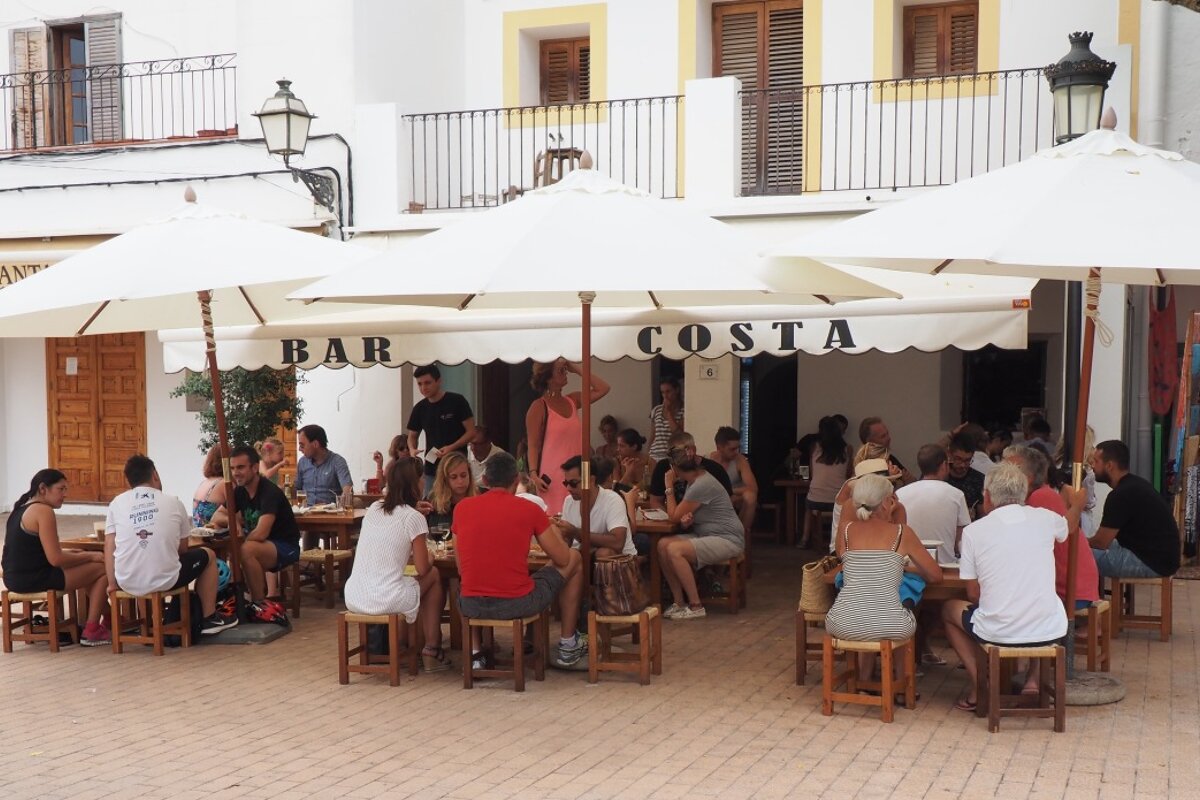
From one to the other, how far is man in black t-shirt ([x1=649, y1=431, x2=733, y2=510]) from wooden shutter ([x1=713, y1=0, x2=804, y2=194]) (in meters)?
4.45

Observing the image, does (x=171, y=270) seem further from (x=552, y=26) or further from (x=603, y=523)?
(x=552, y=26)

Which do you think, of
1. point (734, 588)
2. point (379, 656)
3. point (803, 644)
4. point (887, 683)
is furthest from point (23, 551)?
point (887, 683)

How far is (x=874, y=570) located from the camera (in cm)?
651

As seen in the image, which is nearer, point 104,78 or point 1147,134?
point 1147,134

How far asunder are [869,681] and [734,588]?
101 inches

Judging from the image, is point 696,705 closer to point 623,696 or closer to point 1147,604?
point 623,696

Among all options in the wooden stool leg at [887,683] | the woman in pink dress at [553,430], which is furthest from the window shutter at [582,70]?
the wooden stool leg at [887,683]

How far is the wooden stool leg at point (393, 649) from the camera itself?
7.34m

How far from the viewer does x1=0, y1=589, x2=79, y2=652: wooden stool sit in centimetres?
837

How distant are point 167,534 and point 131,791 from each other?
109 inches

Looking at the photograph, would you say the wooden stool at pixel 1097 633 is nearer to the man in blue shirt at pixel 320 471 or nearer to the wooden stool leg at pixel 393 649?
the wooden stool leg at pixel 393 649

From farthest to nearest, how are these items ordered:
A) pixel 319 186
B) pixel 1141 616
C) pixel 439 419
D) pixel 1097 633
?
1. pixel 319 186
2. pixel 439 419
3. pixel 1141 616
4. pixel 1097 633

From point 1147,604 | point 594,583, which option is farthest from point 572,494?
point 1147,604

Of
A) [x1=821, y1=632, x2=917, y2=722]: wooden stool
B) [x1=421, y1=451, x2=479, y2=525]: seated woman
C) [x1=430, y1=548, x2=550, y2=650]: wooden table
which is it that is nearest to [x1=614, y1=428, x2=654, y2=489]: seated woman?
[x1=421, y1=451, x2=479, y2=525]: seated woman
